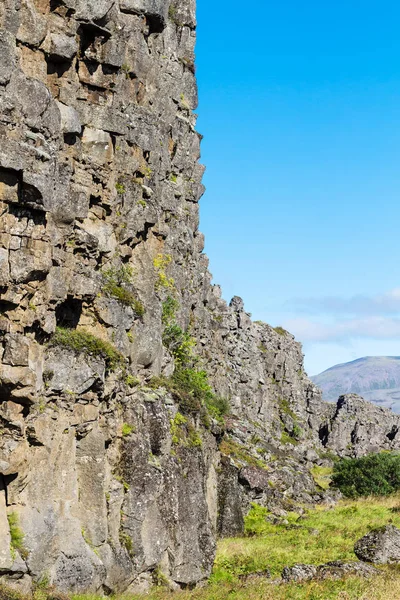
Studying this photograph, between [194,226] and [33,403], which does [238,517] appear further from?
[33,403]

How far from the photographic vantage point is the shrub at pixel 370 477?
197 feet

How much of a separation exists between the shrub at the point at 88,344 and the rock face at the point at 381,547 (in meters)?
13.2

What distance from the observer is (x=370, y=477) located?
62.0m

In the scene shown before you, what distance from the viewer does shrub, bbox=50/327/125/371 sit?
832 inches

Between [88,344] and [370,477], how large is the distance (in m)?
46.1

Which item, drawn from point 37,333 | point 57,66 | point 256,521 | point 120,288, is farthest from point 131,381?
point 256,521

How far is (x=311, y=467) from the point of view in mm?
86188

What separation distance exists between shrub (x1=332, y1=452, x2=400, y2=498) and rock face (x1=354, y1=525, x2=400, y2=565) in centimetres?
3001

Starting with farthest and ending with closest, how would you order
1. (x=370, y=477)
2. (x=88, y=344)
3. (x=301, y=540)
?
(x=370, y=477) → (x=301, y=540) → (x=88, y=344)

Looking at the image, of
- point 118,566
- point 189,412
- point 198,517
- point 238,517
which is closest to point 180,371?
Answer: point 189,412

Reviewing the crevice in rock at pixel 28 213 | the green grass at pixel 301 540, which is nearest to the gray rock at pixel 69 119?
the crevice in rock at pixel 28 213

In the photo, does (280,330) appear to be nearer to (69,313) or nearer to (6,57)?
(69,313)

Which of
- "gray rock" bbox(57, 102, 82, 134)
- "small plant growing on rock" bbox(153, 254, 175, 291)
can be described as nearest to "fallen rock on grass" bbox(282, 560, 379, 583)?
"small plant growing on rock" bbox(153, 254, 175, 291)

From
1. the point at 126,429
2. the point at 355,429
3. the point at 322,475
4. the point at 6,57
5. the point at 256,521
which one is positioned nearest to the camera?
the point at 6,57
